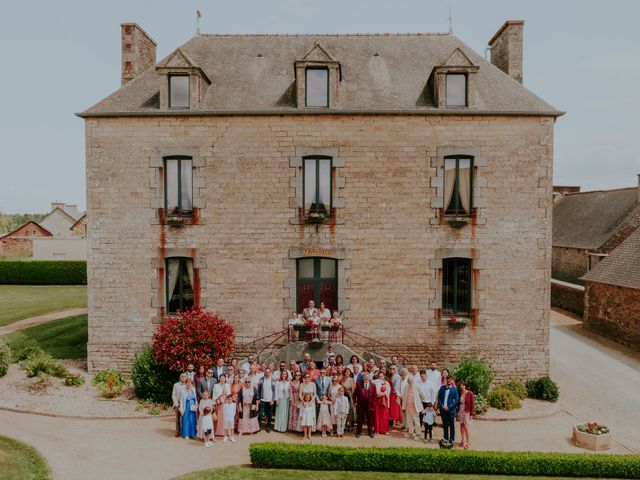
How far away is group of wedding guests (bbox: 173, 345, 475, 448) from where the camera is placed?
11094 mm

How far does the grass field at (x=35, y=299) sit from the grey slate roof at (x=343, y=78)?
16.5 meters

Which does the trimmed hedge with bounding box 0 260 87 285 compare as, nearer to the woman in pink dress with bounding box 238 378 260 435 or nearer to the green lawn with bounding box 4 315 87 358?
the green lawn with bounding box 4 315 87 358

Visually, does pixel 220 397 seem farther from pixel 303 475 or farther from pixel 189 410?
pixel 303 475

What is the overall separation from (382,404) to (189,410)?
16.2 ft

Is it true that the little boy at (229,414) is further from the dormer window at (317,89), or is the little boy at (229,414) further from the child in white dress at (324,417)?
the dormer window at (317,89)

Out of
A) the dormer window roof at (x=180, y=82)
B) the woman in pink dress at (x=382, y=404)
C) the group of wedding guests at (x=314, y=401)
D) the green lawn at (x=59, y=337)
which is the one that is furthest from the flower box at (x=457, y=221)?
the green lawn at (x=59, y=337)

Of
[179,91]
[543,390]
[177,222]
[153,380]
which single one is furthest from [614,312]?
[179,91]

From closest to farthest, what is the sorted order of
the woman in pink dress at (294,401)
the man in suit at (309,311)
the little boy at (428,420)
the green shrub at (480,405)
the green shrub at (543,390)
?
1. the little boy at (428,420)
2. the woman in pink dress at (294,401)
3. the green shrub at (480,405)
4. the man in suit at (309,311)
5. the green shrub at (543,390)

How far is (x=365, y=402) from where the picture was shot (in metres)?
11.5

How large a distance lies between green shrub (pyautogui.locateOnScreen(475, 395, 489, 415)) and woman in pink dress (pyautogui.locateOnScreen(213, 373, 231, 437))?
7243 millimetres

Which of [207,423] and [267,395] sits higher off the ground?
[267,395]

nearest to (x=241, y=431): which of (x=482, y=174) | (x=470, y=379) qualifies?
(x=470, y=379)

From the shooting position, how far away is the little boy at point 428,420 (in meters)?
11.3

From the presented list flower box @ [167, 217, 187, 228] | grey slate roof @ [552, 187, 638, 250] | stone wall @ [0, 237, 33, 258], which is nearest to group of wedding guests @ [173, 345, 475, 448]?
flower box @ [167, 217, 187, 228]
